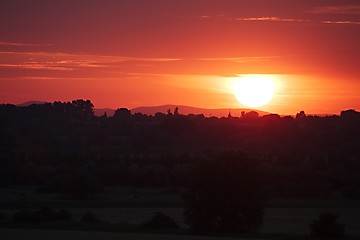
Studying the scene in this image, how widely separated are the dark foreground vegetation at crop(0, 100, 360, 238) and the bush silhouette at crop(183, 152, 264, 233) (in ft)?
0.17

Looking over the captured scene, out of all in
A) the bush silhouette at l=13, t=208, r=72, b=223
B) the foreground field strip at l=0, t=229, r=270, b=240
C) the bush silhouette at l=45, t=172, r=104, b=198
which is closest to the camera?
the foreground field strip at l=0, t=229, r=270, b=240

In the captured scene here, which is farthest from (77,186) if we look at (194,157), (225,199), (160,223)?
(225,199)

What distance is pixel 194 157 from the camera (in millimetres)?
97750

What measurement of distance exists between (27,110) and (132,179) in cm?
10150

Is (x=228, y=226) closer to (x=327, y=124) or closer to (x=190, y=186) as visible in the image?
(x=190, y=186)

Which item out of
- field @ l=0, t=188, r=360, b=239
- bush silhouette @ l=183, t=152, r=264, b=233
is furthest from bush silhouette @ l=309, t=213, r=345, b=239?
bush silhouette @ l=183, t=152, r=264, b=233

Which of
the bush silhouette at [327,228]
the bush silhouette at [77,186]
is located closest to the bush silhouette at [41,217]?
the bush silhouette at [327,228]

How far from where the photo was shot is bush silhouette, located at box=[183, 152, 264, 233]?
1695 inches

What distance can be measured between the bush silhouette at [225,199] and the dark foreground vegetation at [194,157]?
53 millimetres

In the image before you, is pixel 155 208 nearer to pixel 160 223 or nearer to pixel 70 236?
pixel 160 223

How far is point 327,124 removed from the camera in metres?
148

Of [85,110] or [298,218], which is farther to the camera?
[85,110]

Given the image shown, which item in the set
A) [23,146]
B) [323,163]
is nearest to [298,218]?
[323,163]

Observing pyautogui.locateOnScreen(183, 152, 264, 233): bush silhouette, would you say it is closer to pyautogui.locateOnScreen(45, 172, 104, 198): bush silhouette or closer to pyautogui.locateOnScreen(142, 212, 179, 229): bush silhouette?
pyautogui.locateOnScreen(142, 212, 179, 229): bush silhouette
